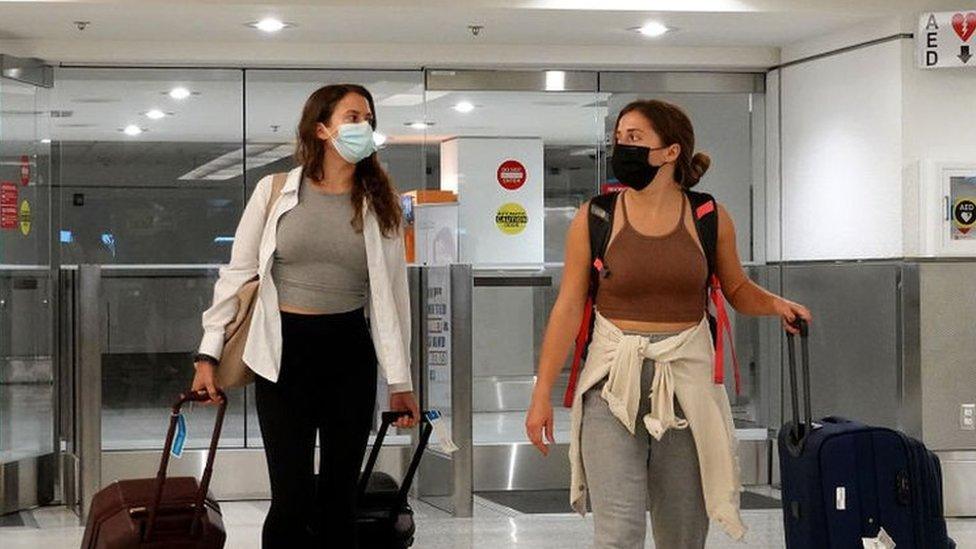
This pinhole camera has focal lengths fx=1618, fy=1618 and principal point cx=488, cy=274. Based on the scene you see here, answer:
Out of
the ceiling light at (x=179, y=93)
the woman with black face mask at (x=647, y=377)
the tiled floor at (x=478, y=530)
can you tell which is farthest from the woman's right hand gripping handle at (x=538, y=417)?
the ceiling light at (x=179, y=93)

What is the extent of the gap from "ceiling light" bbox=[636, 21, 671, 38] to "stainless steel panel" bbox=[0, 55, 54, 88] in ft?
10.6

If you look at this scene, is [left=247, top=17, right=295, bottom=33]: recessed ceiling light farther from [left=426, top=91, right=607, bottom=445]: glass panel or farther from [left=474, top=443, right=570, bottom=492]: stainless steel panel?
[left=474, top=443, right=570, bottom=492]: stainless steel panel

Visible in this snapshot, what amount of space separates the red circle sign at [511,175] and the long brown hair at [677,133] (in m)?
4.90

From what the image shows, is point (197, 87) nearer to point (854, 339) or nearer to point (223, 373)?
point (854, 339)

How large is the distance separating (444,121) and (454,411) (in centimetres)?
192

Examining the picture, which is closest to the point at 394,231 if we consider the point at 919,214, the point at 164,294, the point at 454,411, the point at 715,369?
the point at 715,369

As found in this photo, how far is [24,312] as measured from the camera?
8.56 m

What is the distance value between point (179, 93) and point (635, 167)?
5.28 meters

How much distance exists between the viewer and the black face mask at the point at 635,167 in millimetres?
4383

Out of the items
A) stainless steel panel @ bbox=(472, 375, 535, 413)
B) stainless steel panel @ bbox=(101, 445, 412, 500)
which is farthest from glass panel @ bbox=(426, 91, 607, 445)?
stainless steel panel @ bbox=(101, 445, 412, 500)

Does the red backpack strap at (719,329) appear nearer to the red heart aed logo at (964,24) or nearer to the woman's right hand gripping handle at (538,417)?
the woman's right hand gripping handle at (538,417)

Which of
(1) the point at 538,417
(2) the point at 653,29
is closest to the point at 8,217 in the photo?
(2) the point at 653,29

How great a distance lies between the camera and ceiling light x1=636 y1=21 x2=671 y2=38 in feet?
27.1

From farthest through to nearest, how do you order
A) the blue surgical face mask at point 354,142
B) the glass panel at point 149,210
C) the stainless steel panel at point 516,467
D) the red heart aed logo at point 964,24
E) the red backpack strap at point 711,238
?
the stainless steel panel at point 516,467
the glass panel at point 149,210
the red heart aed logo at point 964,24
the blue surgical face mask at point 354,142
the red backpack strap at point 711,238
